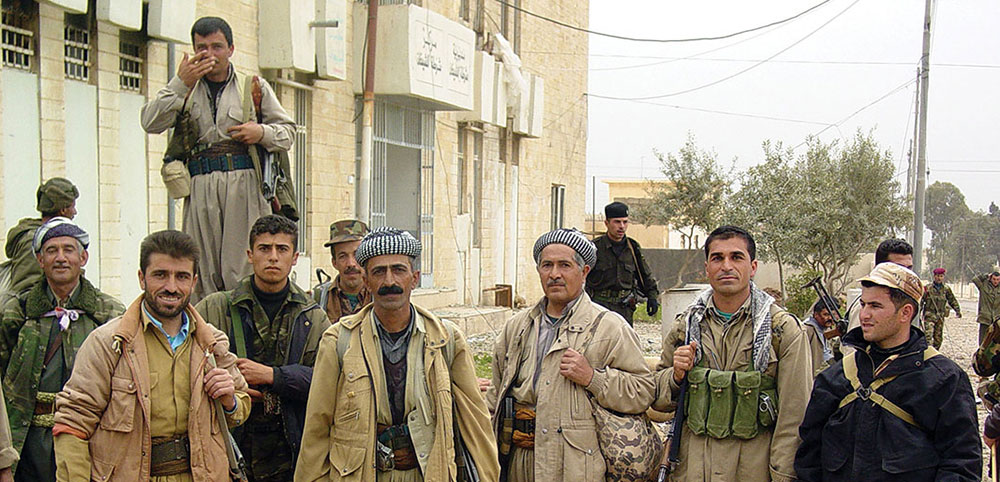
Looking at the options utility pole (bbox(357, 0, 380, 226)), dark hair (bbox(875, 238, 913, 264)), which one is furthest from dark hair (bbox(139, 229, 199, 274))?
utility pole (bbox(357, 0, 380, 226))

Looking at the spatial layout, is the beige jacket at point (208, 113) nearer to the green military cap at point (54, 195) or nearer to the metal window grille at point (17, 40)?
the green military cap at point (54, 195)

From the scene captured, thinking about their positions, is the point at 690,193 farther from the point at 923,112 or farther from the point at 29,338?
the point at 29,338

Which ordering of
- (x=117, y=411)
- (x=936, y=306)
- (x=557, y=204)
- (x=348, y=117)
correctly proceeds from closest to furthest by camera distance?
(x=117, y=411)
(x=348, y=117)
(x=936, y=306)
(x=557, y=204)

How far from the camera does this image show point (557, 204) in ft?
82.1

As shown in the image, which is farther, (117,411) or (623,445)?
(623,445)

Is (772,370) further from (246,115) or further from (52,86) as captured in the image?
(52,86)

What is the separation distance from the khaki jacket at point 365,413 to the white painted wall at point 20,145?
6.28 meters

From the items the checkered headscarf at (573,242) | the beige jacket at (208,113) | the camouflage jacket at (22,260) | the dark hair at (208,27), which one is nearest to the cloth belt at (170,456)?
the camouflage jacket at (22,260)

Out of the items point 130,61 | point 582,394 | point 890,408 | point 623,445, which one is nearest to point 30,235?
point 582,394

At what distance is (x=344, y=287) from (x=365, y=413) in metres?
1.90

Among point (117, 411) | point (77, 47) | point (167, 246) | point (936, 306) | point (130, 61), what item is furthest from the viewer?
point (936, 306)

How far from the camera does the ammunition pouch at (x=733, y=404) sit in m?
3.95

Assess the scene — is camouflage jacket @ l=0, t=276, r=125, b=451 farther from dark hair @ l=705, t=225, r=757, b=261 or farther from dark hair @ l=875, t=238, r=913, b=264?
dark hair @ l=875, t=238, r=913, b=264

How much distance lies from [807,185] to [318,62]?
14187 mm
